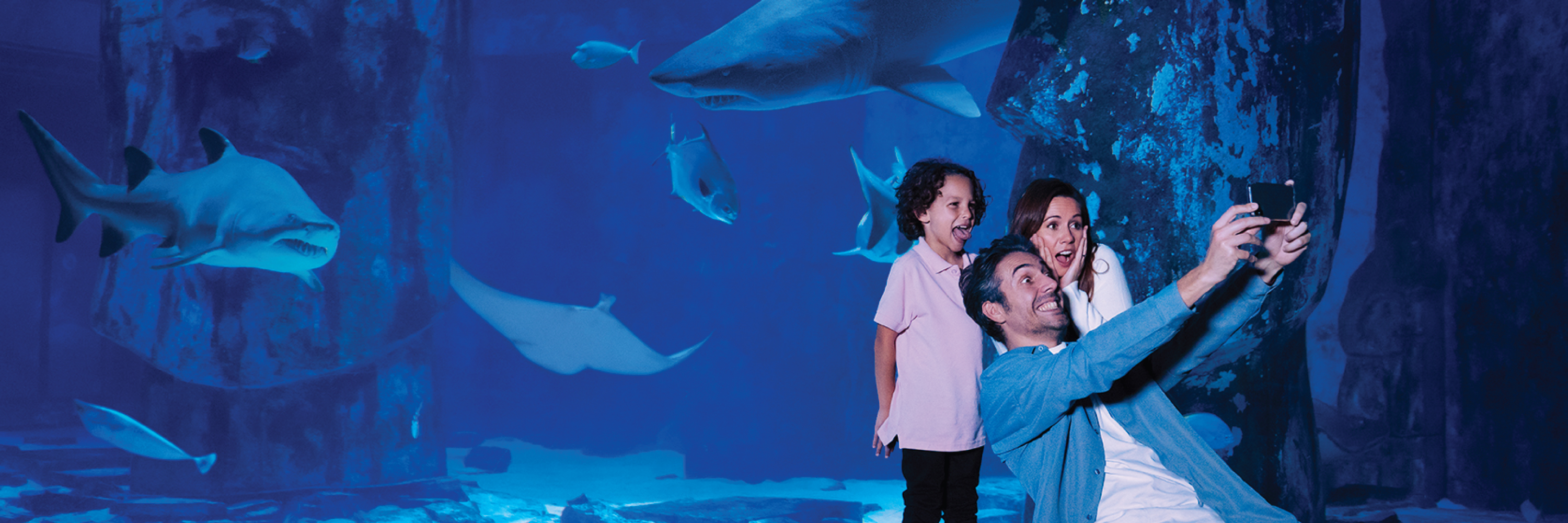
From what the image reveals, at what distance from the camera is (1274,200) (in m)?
1.30

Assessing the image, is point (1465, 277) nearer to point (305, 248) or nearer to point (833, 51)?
point (833, 51)

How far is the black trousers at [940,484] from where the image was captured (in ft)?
6.70

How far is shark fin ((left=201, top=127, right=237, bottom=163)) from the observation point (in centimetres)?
501

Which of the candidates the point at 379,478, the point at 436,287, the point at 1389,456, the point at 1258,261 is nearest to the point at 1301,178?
the point at 1258,261

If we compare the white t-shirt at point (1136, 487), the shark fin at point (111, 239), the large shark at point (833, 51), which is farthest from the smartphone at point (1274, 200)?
the shark fin at point (111, 239)

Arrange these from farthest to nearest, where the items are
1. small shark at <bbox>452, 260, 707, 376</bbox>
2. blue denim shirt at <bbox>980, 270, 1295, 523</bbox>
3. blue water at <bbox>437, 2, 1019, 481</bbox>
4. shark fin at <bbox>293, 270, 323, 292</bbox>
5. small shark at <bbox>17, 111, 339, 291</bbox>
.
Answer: blue water at <bbox>437, 2, 1019, 481</bbox>
small shark at <bbox>452, 260, 707, 376</bbox>
shark fin at <bbox>293, 270, 323, 292</bbox>
small shark at <bbox>17, 111, 339, 291</bbox>
blue denim shirt at <bbox>980, 270, 1295, 523</bbox>

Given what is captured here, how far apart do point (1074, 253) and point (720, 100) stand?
3297mm

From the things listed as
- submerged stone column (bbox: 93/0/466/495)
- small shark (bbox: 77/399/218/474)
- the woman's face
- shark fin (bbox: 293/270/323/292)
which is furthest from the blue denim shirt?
submerged stone column (bbox: 93/0/466/495)

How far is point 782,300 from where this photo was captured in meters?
9.91

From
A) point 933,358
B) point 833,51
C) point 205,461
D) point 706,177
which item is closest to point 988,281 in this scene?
point 933,358

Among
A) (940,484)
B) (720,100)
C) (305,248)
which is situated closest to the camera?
(940,484)

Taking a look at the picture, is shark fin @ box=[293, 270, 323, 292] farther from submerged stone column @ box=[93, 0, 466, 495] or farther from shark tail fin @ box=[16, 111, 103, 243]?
shark tail fin @ box=[16, 111, 103, 243]

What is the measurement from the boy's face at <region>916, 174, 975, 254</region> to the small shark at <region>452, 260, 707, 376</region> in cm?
646

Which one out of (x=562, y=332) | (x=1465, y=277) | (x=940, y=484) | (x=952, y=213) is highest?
(x=562, y=332)
